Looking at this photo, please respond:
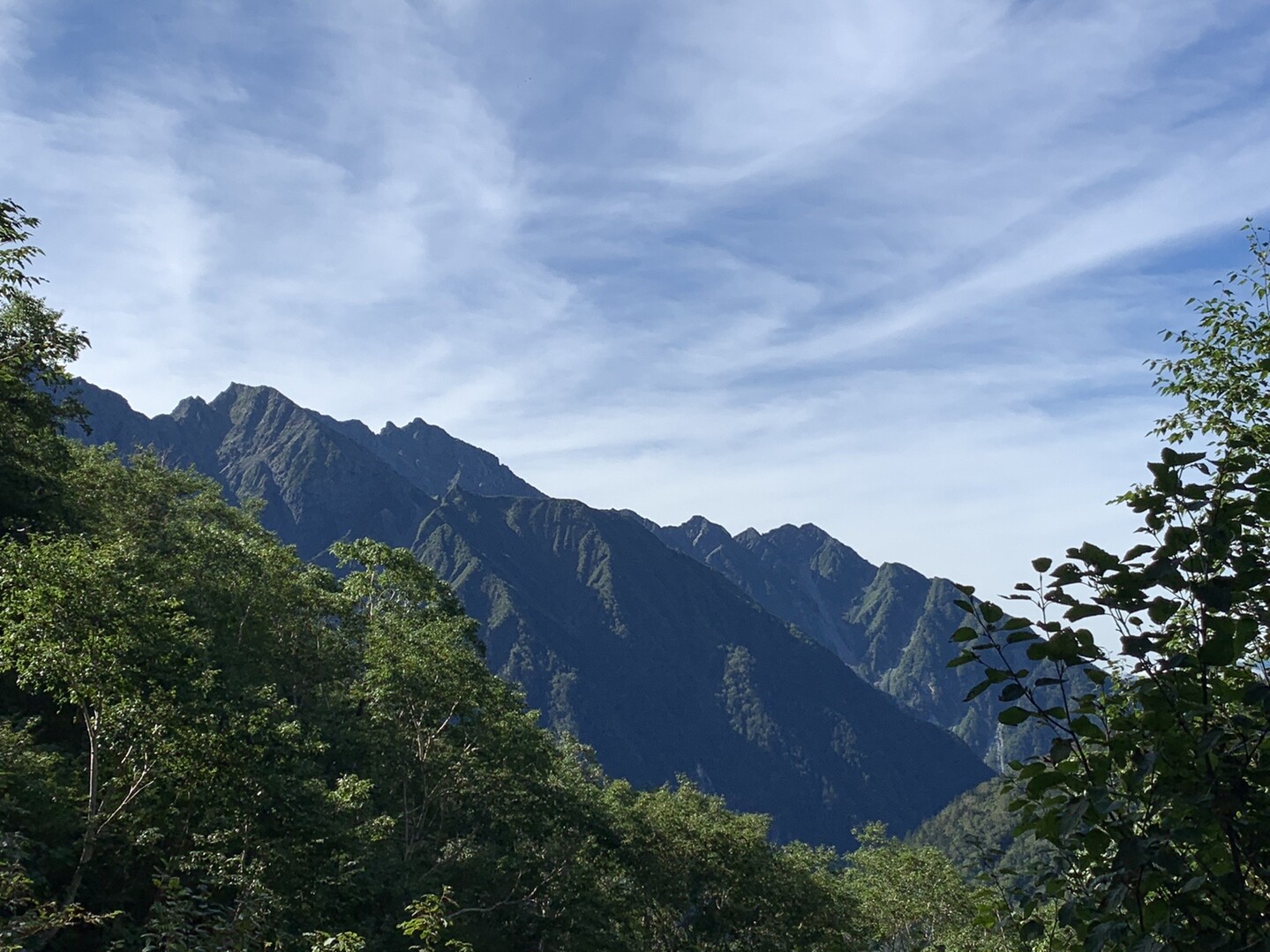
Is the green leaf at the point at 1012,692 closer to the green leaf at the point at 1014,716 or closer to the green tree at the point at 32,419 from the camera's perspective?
the green leaf at the point at 1014,716

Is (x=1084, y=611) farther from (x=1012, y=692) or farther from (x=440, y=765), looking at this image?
(x=440, y=765)

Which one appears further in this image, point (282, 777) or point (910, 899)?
point (910, 899)

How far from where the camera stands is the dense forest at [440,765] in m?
3.44

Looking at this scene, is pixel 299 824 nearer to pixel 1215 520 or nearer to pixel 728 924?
pixel 1215 520

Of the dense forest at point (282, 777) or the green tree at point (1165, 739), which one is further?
the dense forest at point (282, 777)

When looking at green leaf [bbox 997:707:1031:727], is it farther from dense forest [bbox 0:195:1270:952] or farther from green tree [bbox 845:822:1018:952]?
green tree [bbox 845:822:1018:952]

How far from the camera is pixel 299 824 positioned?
54.6 ft

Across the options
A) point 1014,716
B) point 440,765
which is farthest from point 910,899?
point 1014,716

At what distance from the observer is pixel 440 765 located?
31.3 metres

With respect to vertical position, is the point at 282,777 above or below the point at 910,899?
above

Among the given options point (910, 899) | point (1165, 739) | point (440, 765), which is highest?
point (1165, 739)

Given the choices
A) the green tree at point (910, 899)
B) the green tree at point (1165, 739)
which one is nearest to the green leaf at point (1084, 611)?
the green tree at point (1165, 739)

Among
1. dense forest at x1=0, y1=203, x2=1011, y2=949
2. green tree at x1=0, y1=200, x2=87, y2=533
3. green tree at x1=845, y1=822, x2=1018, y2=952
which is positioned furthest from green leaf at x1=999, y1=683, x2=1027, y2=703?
green tree at x1=845, y1=822, x2=1018, y2=952

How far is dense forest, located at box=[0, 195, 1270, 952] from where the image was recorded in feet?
11.3
